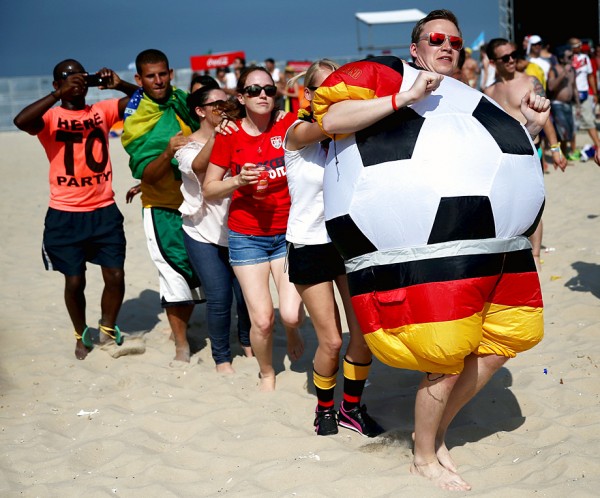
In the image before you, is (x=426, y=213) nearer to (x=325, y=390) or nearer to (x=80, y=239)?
(x=325, y=390)

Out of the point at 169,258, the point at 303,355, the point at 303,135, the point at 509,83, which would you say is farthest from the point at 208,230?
the point at 509,83

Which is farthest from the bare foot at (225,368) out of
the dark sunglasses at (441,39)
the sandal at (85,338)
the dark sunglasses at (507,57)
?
the dark sunglasses at (507,57)

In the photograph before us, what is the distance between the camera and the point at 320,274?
409 cm

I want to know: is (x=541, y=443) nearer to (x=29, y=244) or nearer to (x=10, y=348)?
(x=10, y=348)

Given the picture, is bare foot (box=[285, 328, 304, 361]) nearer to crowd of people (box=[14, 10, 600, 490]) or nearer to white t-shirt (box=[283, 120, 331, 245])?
crowd of people (box=[14, 10, 600, 490])

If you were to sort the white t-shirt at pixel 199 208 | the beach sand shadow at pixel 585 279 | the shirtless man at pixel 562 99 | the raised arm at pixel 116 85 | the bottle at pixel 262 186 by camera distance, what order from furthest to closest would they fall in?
the shirtless man at pixel 562 99 < the beach sand shadow at pixel 585 279 < the raised arm at pixel 116 85 < the white t-shirt at pixel 199 208 < the bottle at pixel 262 186

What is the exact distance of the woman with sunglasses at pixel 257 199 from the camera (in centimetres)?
461

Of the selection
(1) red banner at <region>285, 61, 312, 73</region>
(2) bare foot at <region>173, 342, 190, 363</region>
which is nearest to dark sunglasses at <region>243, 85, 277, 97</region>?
(2) bare foot at <region>173, 342, 190, 363</region>

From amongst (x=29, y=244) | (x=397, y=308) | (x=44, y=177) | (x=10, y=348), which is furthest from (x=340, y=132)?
(x=44, y=177)

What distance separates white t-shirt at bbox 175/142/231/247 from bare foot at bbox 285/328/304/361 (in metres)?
0.81

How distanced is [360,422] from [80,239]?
2.65 metres

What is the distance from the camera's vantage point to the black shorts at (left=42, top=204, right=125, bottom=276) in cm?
562

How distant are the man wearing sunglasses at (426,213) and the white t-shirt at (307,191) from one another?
20.9 inches

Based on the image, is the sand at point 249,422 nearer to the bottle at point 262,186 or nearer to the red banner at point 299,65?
the bottle at point 262,186
